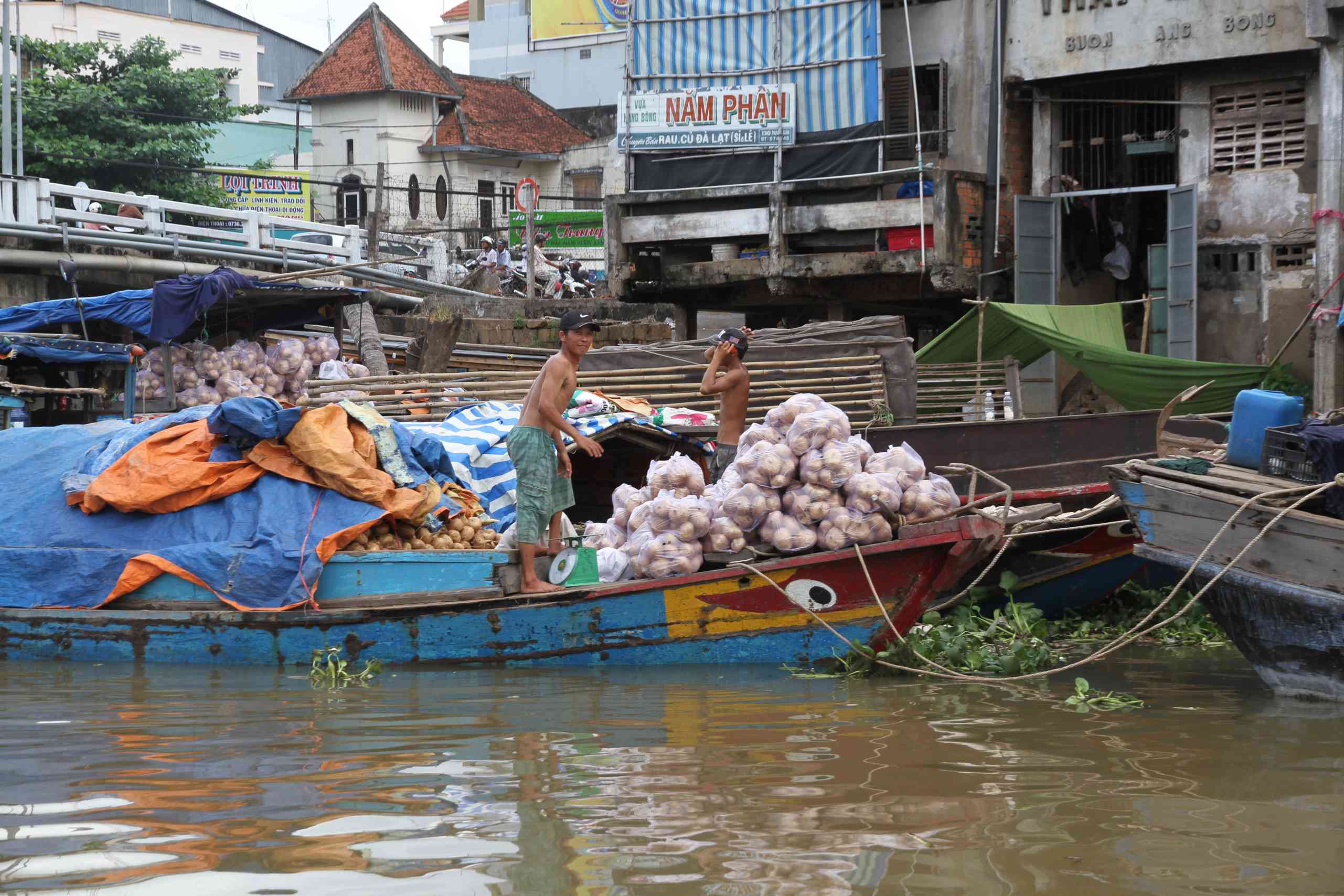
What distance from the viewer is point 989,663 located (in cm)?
690

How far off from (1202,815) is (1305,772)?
0.81 meters

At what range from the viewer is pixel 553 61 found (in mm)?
40094

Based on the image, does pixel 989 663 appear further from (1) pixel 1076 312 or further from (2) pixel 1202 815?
(1) pixel 1076 312

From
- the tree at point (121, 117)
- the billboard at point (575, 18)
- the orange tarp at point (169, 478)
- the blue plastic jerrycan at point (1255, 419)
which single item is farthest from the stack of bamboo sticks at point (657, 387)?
the billboard at point (575, 18)

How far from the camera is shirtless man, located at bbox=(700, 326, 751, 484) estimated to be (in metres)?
8.77

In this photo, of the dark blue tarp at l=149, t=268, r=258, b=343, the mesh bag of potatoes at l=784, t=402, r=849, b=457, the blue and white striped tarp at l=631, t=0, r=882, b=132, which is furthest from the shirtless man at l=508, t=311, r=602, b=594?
the blue and white striped tarp at l=631, t=0, r=882, b=132

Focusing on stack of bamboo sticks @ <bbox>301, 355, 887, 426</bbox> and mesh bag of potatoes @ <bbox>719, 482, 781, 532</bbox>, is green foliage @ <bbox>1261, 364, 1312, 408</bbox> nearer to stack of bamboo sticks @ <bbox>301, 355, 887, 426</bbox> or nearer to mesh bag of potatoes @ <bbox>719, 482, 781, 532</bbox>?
stack of bamboo sticks @ <bbox>301, 355, 887, 426</bbox>

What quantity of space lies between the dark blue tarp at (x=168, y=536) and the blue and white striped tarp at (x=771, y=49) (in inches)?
423

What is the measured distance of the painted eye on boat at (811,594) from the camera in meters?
6.97

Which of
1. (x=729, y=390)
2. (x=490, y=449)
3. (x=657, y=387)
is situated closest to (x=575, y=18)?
(x=657, y=387)

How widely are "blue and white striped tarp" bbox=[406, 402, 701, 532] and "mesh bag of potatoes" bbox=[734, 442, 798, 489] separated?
1979mm

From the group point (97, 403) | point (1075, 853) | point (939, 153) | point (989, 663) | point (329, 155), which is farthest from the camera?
point (329, 155)

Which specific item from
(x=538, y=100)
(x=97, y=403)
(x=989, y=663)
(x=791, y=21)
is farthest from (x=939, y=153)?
(x=538, y=100)

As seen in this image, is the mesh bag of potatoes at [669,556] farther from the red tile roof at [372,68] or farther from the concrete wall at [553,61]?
the red tile roof at [372,68]
